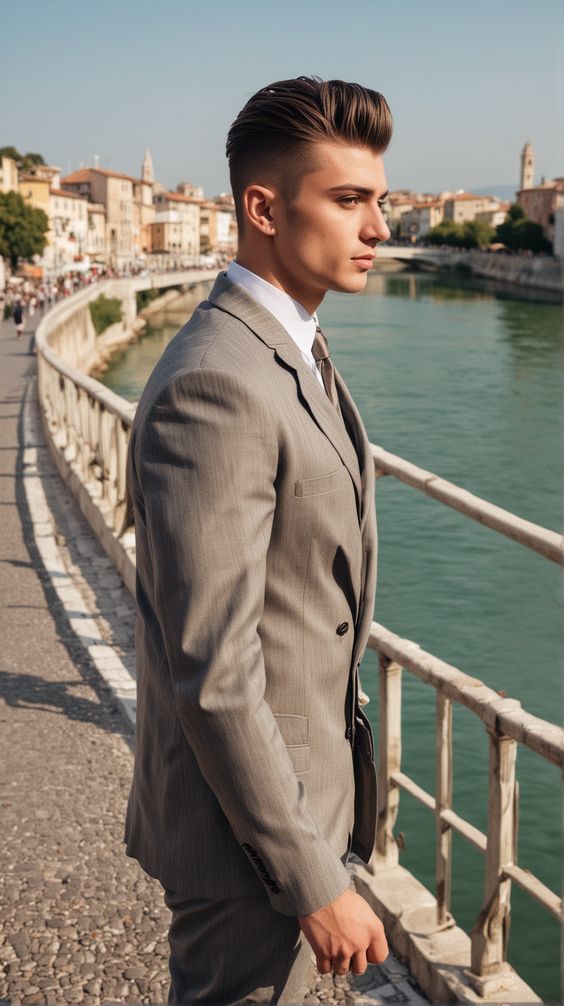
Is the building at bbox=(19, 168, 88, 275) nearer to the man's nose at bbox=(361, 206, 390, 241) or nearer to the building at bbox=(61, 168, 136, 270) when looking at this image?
the building at bbox=(61, 168, 136, 270)

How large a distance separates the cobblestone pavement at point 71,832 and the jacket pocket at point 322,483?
4.42ft

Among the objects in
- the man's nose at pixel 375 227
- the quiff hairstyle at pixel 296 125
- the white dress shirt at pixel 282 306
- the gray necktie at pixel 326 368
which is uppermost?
the quiff hairstyle at pixel 296 125

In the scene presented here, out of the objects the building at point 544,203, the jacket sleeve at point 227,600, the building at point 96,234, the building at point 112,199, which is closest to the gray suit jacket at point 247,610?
the jacket sleeve at point 227,600

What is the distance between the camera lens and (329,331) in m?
50.2

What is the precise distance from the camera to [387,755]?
2.49 m

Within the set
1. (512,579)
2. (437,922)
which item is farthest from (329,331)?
(437,922)

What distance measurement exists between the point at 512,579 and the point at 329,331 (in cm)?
3691

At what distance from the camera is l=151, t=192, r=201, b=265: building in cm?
12400

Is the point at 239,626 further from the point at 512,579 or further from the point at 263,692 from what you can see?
the point at 512,579

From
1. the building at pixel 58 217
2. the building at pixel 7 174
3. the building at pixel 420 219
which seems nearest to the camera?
the building at pixel 7 174

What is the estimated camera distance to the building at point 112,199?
109 metres

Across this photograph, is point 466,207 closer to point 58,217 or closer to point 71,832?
point 58,217

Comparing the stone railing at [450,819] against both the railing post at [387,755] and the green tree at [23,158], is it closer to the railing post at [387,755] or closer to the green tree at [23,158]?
the railing post at [387,755]

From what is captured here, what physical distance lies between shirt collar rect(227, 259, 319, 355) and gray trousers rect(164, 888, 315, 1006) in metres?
0.63
